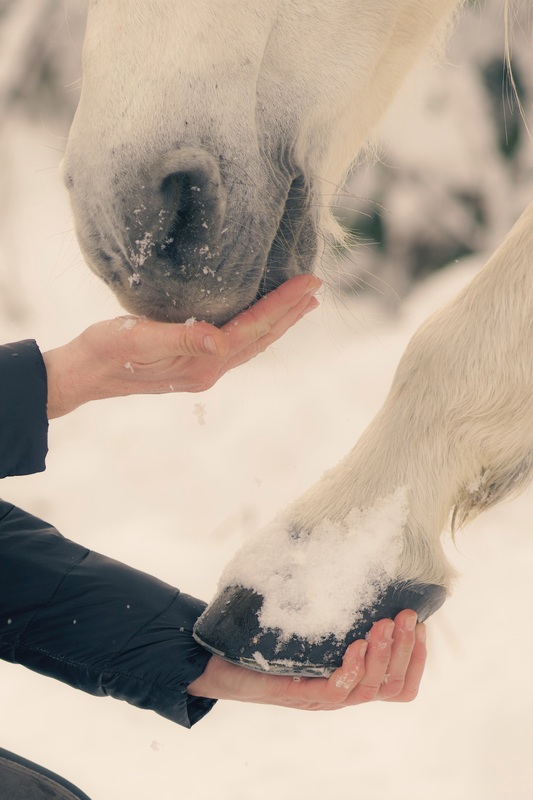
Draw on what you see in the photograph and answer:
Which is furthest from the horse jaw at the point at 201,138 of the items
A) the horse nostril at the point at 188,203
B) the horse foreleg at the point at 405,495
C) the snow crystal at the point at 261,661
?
the snow crystal at the point at 261,661

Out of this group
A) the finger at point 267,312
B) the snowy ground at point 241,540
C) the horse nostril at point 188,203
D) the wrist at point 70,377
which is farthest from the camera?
the snowy ground at point 241,540

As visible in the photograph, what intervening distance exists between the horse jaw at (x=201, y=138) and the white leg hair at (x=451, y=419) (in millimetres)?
234

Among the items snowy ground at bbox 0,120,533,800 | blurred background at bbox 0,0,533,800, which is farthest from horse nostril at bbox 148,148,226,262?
snowy ground at bbox 0,120,533,800

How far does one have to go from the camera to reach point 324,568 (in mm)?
1048

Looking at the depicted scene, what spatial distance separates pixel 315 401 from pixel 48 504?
1.79ft

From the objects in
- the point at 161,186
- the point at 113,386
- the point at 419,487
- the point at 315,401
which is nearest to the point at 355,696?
the point at 419,487

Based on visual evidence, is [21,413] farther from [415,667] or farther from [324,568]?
[415,667]

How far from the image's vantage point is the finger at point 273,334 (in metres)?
1.04

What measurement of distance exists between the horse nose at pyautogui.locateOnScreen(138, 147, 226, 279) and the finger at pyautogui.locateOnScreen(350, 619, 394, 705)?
0.44 m

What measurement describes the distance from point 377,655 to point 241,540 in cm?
61

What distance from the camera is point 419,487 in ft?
3.55

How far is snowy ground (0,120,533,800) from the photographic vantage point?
48.9 inches

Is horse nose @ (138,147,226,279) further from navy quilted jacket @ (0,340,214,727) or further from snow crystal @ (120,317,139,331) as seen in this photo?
navy quilted jacket @ (0,340,214,727)

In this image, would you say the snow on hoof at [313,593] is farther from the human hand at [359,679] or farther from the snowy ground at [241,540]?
the snowy ground at [241,540]
